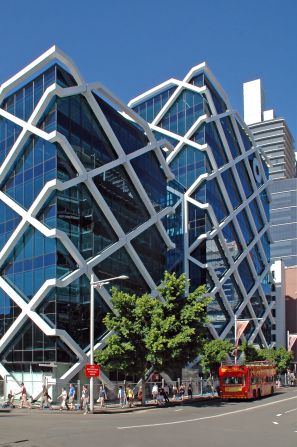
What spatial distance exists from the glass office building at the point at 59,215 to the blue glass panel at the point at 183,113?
2244 cm

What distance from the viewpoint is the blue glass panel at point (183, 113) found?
70.9m

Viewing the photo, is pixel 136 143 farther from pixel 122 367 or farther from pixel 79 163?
pixel 122 367

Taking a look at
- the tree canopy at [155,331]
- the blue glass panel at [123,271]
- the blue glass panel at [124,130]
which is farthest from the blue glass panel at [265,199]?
the tree canopy at [155,331]

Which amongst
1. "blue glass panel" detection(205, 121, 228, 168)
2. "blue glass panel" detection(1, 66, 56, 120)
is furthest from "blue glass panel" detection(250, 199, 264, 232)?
"blue glass panel" detection(1, 66, 56, 120)

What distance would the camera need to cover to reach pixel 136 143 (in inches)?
2066

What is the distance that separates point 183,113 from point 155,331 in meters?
41.4

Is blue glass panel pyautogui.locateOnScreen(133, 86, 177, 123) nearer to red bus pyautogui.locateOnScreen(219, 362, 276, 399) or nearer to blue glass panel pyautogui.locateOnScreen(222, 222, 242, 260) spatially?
blue glass panel pyautogui.locateOnScreen(222, 222, 242, 260)

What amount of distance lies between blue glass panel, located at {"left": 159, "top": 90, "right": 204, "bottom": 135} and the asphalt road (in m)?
45.9

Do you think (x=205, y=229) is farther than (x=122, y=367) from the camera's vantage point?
Yes

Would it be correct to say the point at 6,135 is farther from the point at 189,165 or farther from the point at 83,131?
the point at 189,165

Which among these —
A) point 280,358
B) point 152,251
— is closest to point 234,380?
point 152,251

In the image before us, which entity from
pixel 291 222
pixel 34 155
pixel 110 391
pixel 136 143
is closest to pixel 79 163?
pixel 34 155

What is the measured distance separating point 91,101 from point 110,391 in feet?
75.2

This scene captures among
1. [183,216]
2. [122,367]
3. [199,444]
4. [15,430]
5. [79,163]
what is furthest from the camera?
[183,216]
